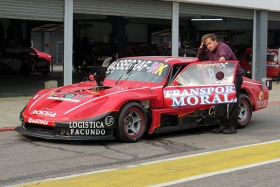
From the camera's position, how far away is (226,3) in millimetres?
20500

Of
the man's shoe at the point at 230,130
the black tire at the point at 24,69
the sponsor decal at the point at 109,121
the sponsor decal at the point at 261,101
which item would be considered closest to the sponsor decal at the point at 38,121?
the sponsor decal at the point at 109,121

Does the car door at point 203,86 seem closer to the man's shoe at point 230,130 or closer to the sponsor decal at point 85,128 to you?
the man's shoe at point 230,130

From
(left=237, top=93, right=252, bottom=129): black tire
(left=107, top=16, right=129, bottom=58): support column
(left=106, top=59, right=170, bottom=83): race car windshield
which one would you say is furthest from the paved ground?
(left=107, top=16, right=129, bottom=58): support column

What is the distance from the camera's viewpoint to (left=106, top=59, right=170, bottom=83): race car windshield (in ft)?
31.8

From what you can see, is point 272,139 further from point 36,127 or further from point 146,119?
point 36,127

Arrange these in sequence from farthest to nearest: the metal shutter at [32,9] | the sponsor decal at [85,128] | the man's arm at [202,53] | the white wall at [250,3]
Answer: the white wall at [250,3] < the metal shutter at [32,9] < the man's arm at [202,53] < the sponsor decal at [85,128]

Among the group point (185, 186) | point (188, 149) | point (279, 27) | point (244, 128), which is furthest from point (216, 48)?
point (279, 27)

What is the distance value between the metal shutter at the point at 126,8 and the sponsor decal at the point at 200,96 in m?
7.66

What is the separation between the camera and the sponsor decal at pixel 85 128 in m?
8.31

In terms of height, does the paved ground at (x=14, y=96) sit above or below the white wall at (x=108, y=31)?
below

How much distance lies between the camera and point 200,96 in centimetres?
967

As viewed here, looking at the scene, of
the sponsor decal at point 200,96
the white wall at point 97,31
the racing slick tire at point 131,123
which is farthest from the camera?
the white wall at point 97,31

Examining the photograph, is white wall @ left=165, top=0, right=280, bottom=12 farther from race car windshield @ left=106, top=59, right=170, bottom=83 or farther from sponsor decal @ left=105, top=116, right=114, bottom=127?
sponsor decal @ left=105, top=116, right=114, bottom=127

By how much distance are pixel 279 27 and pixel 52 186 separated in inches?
1430
